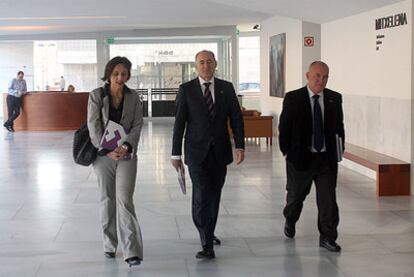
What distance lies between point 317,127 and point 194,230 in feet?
6.02

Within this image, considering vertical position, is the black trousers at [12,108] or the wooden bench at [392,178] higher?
the black trousers at [12,108]

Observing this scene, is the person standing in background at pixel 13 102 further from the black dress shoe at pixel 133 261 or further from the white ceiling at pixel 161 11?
the black dress shoe at pixel 133 261

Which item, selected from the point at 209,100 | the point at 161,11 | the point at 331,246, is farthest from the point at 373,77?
the point at 161,11

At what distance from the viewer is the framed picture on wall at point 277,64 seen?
54.9ft

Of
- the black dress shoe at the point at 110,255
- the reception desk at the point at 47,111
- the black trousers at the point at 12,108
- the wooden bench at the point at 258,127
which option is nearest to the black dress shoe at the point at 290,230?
the black dress shoe at the point at 110,255

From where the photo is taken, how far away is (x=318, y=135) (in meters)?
5.78

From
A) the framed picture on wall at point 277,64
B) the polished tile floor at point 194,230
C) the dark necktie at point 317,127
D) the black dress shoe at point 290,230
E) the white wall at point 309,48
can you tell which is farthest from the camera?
the framed picture on wall at point 277,64

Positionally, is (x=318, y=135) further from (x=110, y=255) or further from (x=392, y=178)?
(x=392, y=178)

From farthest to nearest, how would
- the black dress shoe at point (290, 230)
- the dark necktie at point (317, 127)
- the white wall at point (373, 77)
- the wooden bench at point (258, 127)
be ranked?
1. the wooden bench at point (258, 127)
2. the white wall at point (373, 77)
3. the black dress shoe at point (290, 230)
4. the dark necktie at point (317, 127)

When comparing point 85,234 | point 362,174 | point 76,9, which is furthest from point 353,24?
point 76,9

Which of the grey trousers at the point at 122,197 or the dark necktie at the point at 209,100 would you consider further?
the dark necktie at the point at 209,100

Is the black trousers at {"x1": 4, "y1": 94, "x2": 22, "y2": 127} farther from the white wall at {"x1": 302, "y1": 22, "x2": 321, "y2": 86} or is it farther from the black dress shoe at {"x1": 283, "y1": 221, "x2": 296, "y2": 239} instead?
the black dress shoe at {"x1": 283, "y1": 221, "x2": 296, "y2": 239}

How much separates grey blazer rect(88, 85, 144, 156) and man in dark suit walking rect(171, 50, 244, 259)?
14.7 inches

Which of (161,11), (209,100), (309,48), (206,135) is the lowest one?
(206,135)
